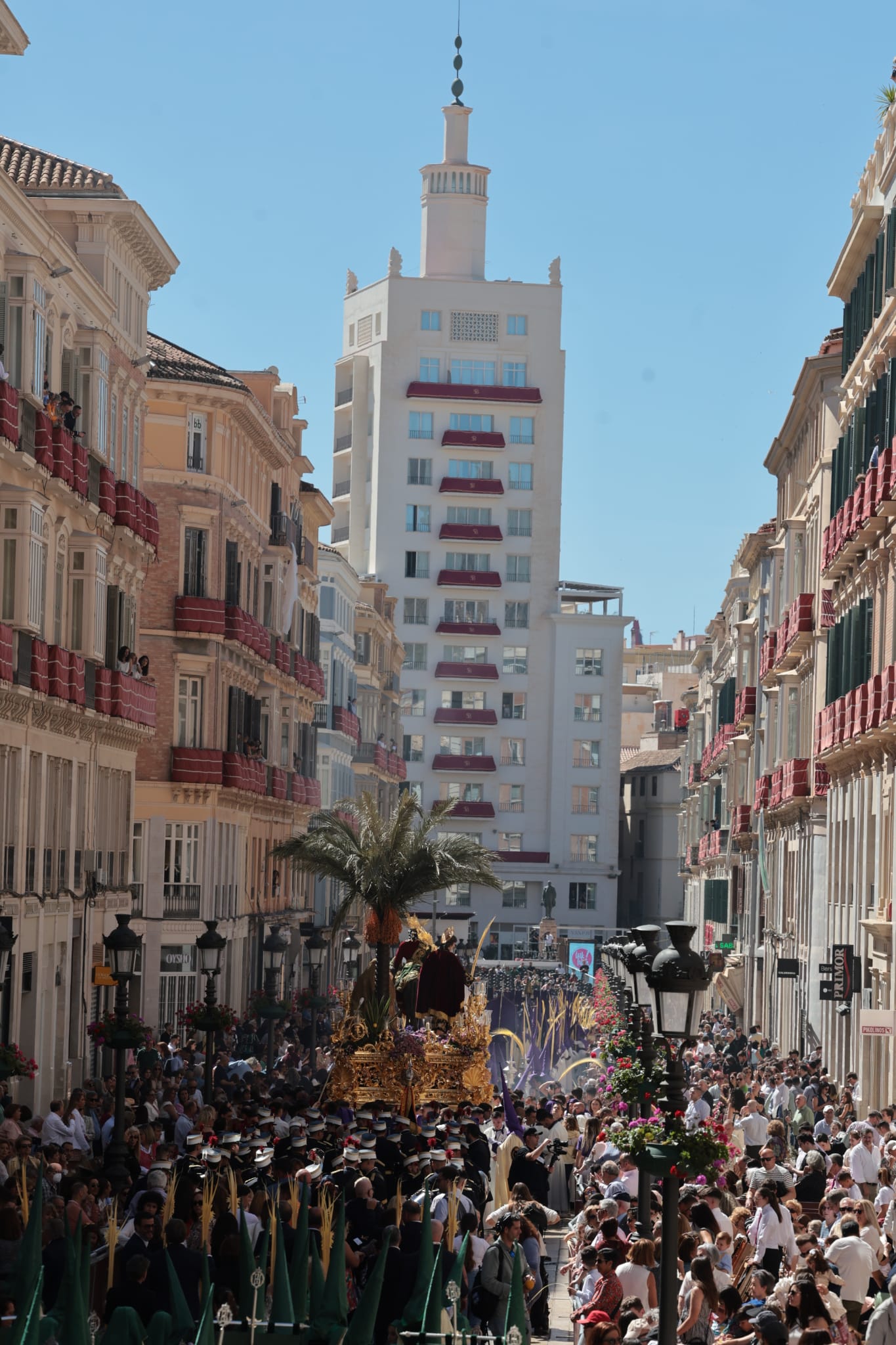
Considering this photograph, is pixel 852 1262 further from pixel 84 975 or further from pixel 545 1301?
pixel 84 975

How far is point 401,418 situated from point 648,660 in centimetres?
5253

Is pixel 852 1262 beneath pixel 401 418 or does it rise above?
beneath

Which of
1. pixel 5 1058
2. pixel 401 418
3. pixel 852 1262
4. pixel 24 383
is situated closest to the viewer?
pixel 852 1262

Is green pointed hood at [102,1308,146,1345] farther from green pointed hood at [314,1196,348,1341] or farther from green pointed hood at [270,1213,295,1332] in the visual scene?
green pointed hood at [314,1196,348,1341]

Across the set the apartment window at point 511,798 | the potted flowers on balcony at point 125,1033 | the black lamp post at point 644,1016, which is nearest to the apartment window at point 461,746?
the apartment window at point 511,798

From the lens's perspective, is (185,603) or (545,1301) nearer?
(545,1301)

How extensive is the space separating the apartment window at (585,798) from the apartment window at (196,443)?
201 feet

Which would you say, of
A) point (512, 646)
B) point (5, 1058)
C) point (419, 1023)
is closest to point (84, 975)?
point (419, 1023)

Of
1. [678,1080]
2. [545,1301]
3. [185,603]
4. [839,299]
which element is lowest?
[545,1301]

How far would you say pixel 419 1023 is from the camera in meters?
34.8

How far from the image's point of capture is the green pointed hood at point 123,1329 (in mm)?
12281

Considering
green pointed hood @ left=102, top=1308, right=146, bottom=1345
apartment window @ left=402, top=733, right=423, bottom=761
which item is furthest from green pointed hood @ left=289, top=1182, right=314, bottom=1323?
apartment window @ left=402, top=733, right=423, bottom=761

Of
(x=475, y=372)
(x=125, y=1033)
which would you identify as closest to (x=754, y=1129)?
(x=125, y=1033)

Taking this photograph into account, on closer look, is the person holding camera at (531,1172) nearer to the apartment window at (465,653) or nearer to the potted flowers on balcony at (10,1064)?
the potted flowers on balcony at (10,1064)
